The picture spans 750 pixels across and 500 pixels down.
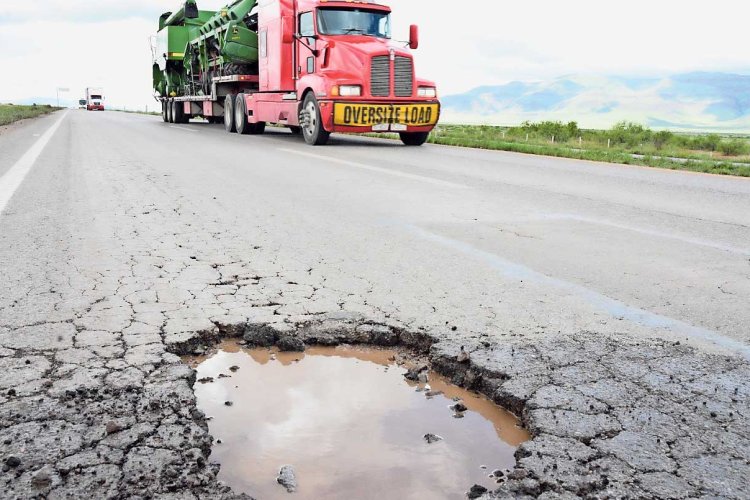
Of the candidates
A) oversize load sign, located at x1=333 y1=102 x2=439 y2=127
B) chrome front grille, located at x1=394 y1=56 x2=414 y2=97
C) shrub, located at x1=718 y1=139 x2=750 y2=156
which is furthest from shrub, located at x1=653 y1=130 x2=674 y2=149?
chrome front grille, located at x1=394 y1=56 x2=414 y2=97

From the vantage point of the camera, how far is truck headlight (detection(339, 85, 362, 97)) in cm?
1375

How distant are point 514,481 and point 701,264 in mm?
3040

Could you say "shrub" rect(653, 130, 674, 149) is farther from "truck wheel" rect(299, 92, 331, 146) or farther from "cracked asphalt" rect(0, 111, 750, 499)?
"cracked asphalt" rect(0, 111, 750, 499)

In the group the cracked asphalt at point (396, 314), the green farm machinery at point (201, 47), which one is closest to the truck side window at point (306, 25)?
the green farm machinery at point (201, 47)

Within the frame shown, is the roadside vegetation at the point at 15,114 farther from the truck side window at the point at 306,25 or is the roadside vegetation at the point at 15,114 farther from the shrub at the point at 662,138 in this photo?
the shrub at the point at 662,138

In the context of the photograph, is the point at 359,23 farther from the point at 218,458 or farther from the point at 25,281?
the point at 218,458

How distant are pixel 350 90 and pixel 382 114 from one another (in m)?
0.83

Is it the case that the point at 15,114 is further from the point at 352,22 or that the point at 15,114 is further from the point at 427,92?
the point at 427,92

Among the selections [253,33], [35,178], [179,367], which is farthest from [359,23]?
[179,367]

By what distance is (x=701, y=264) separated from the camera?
14.4 ft

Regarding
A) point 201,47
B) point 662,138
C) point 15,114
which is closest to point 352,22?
point 201,47

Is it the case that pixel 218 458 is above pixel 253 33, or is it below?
below

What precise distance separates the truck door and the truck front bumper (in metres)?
1.39

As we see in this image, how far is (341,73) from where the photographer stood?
13859 millimetres
